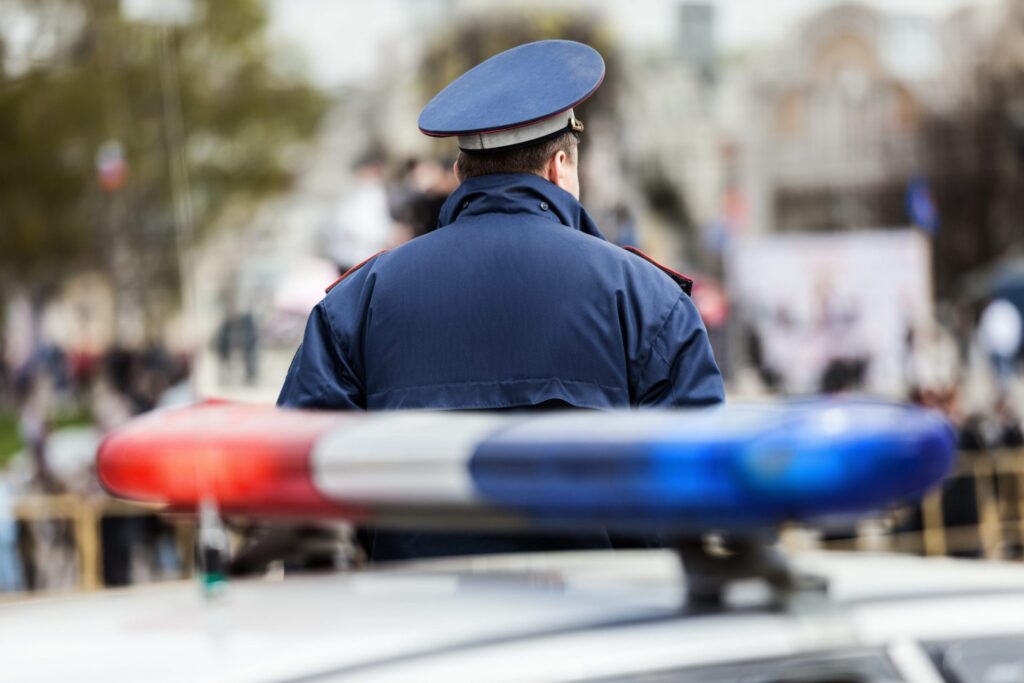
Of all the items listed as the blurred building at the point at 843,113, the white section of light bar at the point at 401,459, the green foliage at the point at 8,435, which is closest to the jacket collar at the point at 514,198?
the white section of light bar at the point at 401,459

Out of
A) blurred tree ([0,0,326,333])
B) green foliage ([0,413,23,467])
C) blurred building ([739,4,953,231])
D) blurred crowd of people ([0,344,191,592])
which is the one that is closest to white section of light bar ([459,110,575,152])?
blurred crowd of people ([0,344,191,592])

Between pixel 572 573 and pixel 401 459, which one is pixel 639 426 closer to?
pixel 401 459

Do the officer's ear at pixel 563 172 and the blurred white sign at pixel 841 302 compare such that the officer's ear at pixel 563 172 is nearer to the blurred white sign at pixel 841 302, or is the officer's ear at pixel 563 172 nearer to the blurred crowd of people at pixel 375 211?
the blurred crowd of people at pixel 375 211

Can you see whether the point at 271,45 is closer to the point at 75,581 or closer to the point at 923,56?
the point at 923,56

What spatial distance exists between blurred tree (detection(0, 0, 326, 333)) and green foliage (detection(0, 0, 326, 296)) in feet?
0.07

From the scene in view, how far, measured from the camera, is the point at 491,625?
1.59 metres

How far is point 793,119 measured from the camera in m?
36.9

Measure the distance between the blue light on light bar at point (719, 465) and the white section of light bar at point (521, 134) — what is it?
3.24 ft

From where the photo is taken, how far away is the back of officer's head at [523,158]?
98.7 inches

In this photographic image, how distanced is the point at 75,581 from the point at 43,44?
55.0ft

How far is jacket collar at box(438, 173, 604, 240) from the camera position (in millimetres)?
2477

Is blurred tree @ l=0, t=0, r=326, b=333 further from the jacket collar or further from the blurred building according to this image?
the jacket collar

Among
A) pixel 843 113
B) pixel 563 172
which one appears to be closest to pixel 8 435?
pixel 843 113

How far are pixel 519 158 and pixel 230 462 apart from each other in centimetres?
98
